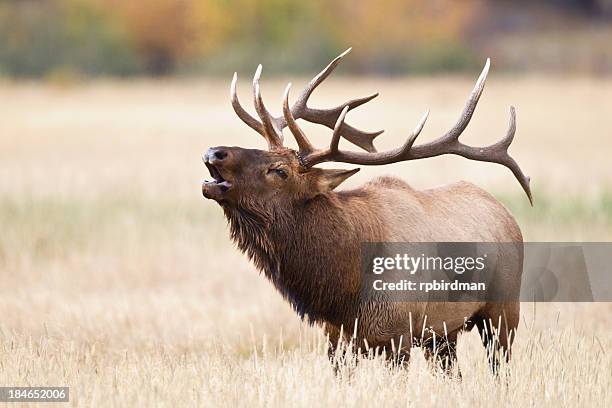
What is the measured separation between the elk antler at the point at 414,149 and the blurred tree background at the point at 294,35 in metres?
37.2

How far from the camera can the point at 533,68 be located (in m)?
45.1

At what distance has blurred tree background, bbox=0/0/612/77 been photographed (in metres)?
47.5

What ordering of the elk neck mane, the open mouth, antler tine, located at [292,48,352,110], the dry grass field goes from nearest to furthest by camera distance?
the dry grass field
the open mouth
the elk neck mane
antler tine, located at [292,48,352,110]

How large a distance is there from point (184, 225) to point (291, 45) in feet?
124

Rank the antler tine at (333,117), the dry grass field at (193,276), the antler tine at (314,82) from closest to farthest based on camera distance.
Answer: the dry grass field at (193,276) → the antler tine at (314,82) → the antler tine at (333,117)

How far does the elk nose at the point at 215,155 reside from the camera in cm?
618

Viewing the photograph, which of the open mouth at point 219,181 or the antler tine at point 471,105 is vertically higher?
the antler tine at point 471,105

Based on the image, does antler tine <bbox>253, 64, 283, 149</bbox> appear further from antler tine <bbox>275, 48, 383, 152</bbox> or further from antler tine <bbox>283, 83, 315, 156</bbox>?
antler tine <bbox>275, 48, 383, 152</bbox>

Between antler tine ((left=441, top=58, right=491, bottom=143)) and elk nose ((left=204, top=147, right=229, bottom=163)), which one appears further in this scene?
antler tine ((left=441, top=58, right=491, bottom=143))

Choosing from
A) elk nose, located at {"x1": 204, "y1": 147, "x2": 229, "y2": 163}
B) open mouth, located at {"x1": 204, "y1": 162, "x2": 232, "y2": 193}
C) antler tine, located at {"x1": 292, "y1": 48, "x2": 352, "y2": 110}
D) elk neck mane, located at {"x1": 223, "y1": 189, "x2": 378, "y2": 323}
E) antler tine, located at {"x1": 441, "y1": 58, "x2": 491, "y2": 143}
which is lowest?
elk neck mane, located at {"x1": 223, "y1": 189, "x2": 378, "y2": 323}

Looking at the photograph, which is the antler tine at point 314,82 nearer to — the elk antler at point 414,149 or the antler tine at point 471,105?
the elk antler at point 414,149

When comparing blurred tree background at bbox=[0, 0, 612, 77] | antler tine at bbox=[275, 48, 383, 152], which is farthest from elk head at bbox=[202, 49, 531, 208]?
blurred tree background at bbox=[0, 0, 612, 77]

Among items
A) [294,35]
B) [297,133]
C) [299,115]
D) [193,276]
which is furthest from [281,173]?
[294,35]

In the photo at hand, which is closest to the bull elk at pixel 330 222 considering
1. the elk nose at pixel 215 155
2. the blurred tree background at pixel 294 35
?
the elk nose at pixel 215 155
